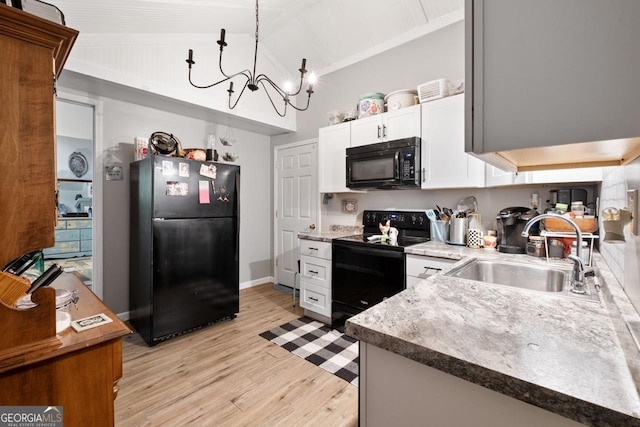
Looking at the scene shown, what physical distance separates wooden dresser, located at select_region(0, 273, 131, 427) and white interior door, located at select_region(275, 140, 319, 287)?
280cm

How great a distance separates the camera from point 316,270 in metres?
2.81

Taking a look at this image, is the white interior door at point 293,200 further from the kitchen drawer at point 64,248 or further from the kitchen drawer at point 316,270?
the kitchen drawer at point 64,248

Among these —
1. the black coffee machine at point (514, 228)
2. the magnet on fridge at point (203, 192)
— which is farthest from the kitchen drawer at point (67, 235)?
the black coffee machine at point (514, 228)

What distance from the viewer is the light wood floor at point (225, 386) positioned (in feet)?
5.30

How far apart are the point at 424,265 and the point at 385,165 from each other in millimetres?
966

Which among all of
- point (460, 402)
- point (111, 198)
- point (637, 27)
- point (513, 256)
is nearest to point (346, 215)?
point (513, 256)

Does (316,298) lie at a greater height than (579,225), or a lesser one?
lesser

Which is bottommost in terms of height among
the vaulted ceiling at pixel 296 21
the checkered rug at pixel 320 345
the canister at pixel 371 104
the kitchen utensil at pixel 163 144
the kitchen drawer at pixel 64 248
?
the checkered rug at pixel 320 345

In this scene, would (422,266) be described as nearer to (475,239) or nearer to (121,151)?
(475,239)

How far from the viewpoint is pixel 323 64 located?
11.5 feet

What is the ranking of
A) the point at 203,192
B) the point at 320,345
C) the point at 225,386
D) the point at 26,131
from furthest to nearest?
1. the point at 203,192
2. the point at 320,345
3. the point at 225,386
4. the point at 26,131

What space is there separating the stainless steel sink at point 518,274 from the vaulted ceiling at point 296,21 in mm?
2222

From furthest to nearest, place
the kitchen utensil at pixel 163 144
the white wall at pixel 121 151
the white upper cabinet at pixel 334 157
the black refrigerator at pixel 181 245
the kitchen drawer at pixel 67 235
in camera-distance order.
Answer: the kitchen drawer at pixel 67 235 → the white upper cabinet at pixel 334 157 → the white wall at pixel 121 151 → the kitchen utensil at pixel 163 144 → the black refrigerator at pixel 181 245

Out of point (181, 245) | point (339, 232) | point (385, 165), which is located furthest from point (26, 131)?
point (339, 232)
